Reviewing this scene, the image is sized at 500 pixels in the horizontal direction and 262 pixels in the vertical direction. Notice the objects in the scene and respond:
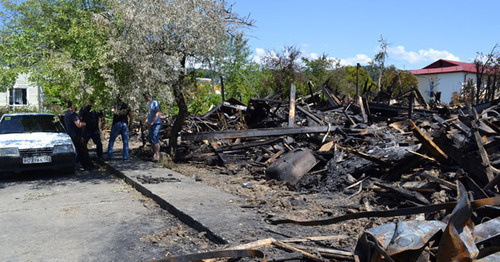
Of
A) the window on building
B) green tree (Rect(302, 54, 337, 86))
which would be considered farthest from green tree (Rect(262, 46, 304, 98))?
the window on building

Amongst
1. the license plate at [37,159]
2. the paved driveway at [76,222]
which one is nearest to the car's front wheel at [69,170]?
the license plate at [37,159]

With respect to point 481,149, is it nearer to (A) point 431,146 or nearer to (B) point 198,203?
(A) point 431,146

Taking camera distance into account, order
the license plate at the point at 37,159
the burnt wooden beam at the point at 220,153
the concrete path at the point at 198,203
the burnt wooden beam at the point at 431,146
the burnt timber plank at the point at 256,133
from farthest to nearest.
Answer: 1. the burnt wooden beam at the point at 220,153
2. the burnt timber plank at the point at 256,133
3. the license plate at the point at 37,159
4. the burnt wooden beam at the point at 431,146
5. the concrete path at the point at 198,203

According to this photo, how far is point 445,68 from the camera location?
5322 centimetres

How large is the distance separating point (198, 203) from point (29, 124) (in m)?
6.67

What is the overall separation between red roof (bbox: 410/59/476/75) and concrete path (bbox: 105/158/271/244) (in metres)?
51.6

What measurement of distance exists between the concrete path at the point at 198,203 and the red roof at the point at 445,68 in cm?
5156

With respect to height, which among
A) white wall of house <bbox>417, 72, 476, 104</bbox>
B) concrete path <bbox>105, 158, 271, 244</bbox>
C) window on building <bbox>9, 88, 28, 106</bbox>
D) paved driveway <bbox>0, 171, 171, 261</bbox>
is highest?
white wall of house <bbox>417, 72, 476, 104</bbox>

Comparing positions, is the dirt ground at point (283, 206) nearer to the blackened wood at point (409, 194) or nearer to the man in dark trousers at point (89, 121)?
the blackened wood at point (409, 194)

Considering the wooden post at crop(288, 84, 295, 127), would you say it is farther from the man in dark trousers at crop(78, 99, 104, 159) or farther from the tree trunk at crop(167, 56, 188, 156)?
the man in dark trousers at crop(78, 99, 104, 159)

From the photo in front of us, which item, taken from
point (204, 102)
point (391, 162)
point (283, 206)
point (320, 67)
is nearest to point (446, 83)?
point (320, 67)

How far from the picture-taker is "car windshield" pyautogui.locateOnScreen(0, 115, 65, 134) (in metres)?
9.97

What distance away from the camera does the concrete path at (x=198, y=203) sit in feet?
15.6

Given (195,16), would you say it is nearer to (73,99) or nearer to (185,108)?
(185,108)
